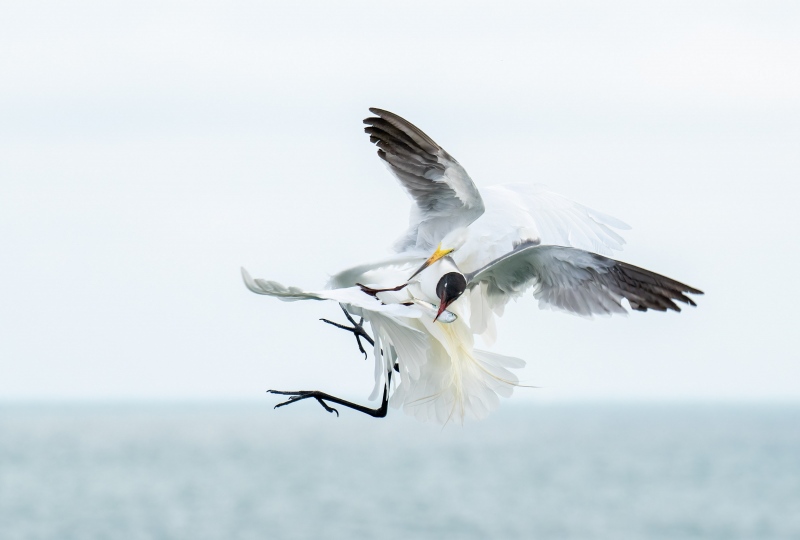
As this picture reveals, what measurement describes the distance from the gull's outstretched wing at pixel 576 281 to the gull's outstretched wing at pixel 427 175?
22cm

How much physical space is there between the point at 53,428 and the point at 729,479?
171 ft

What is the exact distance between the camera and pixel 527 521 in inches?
1326

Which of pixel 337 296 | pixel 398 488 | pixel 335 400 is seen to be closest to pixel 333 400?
pixel 335 400

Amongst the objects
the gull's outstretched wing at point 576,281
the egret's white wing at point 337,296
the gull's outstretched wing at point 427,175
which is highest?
the gull's outstretched wing at point 427,175

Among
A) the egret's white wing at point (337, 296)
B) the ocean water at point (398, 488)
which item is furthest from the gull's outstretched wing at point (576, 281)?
the ocean water at point (398, 488)

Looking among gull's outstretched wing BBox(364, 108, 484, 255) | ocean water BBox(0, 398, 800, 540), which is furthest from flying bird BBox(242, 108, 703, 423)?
ocean water BBox(0, 398, 800, 540)

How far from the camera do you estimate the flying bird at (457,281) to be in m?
4.61

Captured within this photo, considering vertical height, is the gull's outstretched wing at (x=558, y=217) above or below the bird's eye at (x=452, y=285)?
above

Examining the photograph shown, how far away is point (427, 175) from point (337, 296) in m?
0.58

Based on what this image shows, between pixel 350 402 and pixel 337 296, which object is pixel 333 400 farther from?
pixel 337 296

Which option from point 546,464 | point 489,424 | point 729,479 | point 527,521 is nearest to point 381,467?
point 546,464

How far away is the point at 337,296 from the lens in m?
4.46

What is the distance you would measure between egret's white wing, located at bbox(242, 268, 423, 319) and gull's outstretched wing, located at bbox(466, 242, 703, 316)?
0.39 meters

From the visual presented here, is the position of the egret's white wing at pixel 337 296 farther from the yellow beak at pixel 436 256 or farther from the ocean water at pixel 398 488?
the ocean water at pixel 398 488
